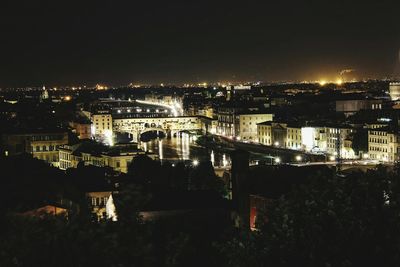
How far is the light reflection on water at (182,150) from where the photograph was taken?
21091mm

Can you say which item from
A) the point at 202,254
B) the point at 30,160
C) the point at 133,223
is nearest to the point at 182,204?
the point at 202,254

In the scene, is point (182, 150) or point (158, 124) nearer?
point (182, 150)

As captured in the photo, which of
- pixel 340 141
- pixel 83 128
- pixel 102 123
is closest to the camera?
pixel 340 141

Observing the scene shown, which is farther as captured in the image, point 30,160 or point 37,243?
point 30,160

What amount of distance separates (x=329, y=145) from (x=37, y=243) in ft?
63.8

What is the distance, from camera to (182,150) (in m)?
24.5

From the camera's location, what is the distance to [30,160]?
49.2 ft

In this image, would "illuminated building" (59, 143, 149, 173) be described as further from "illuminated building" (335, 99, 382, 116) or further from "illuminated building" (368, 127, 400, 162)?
"illuminated building" (335, 99, 382, 116)

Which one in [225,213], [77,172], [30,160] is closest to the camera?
[225,213]

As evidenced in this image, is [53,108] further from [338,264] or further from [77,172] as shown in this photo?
[338,264]

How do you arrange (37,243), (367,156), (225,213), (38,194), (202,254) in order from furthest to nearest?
1. (367,156)
2. (38,194)
3. (225,213)
4. (202,254)
5. (37,243)

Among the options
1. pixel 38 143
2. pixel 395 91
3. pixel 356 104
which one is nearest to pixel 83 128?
pixel 38 143

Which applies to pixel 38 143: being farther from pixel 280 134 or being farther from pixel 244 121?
pixel 244 121

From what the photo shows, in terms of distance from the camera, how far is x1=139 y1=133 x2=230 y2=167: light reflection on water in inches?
830
